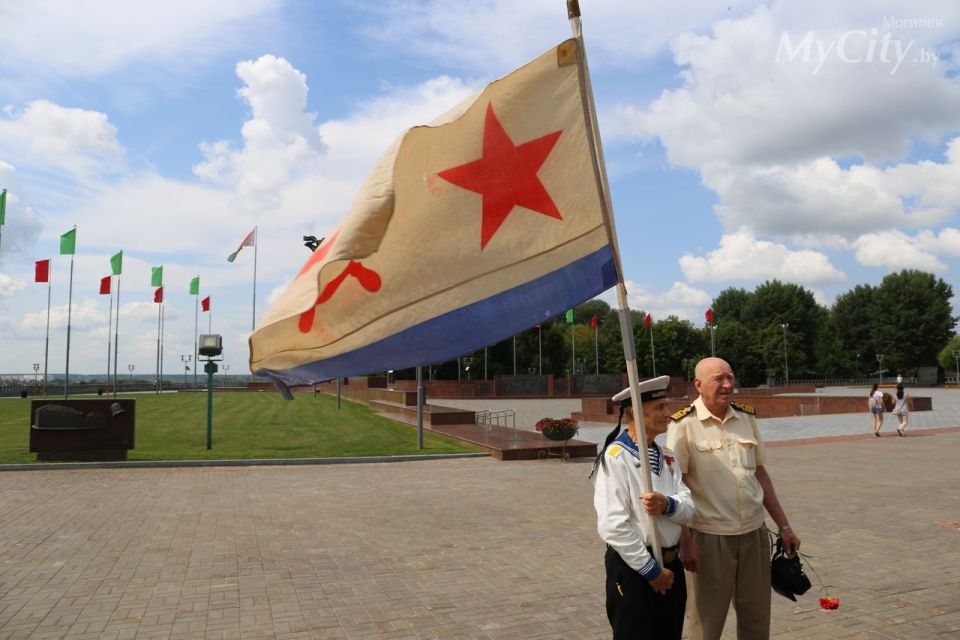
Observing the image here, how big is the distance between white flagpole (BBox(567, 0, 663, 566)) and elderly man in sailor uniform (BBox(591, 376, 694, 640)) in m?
0.05

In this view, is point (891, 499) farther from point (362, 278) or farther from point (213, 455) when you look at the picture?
point (213, 455)

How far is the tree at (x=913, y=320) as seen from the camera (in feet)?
271

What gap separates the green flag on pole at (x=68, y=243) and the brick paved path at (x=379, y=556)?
2934 cm

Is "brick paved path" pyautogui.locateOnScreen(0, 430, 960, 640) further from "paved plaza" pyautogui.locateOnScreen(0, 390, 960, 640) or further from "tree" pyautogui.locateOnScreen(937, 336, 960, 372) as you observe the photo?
"tree" pyautogui.locateOnScreen(937, 336, 960, 372)

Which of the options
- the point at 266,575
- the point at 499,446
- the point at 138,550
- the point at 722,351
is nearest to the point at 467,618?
the point at 266,575

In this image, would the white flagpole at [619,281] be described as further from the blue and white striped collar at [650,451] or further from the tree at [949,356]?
the tree at [949,356]

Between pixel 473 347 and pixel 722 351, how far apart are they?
274 feet

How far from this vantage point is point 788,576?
3.74 meters

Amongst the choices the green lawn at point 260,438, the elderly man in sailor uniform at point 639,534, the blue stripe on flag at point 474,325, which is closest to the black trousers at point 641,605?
the elderly man in sailor uniform at point 639,534

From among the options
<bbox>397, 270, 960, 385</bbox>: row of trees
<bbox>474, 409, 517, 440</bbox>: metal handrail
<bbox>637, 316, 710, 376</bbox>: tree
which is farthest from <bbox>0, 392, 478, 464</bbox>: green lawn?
<bbox>637, 316, 710, 376</bbox>: tree

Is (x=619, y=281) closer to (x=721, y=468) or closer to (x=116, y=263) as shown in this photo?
(x=721, y=468)

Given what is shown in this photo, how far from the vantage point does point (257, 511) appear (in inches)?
384

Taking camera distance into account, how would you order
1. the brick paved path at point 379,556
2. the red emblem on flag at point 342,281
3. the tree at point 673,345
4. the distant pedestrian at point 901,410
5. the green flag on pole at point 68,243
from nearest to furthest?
1. the red emblem on flag at point 342,281
2. the brick paved path at point 379,556
3. the distant pedestrian at point 901,410
4. the green flag on pole at point 68,243
5. the tree at point 673,345

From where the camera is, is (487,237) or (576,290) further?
(576,290)
